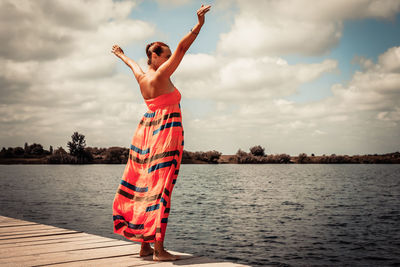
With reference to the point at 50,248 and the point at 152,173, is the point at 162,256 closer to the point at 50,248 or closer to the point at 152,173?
the point at 152,173

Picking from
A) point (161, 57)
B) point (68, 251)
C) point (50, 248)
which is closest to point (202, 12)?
point (161, 57)

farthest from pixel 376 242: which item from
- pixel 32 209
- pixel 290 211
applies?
pixel 32 209

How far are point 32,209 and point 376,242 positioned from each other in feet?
82.8

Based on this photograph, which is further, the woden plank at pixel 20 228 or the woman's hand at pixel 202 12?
the woden plank at pixel 20 228

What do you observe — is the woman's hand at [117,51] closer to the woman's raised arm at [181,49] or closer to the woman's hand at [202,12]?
the woman's raised arm at [181,49]

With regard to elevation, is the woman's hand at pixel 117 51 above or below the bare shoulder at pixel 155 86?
above

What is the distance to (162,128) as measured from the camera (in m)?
4.73

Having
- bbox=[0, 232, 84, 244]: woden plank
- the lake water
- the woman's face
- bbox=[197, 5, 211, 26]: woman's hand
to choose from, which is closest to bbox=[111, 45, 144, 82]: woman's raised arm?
the woman's face

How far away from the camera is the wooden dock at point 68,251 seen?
4344 mm

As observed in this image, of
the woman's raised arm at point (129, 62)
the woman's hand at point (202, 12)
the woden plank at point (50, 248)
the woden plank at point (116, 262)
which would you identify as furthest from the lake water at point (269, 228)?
the woman's hand at point (202, 12)

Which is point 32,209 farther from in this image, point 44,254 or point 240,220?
point 44,254

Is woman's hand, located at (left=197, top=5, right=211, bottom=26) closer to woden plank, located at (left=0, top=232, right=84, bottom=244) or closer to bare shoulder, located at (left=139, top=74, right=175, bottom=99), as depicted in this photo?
bare shoulder, located at (left=139, top=74, right=175, bottom=99)

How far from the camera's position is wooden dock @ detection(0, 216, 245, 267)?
171 inches

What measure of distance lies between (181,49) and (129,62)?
132 centimetres
